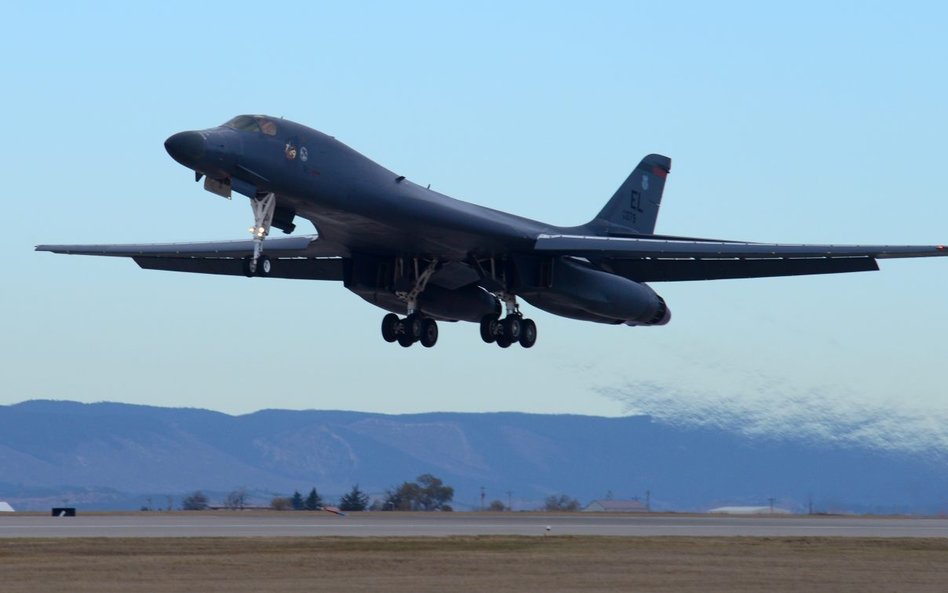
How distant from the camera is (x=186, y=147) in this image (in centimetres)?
3152

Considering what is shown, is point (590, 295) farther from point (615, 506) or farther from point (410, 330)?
point (615, 506)

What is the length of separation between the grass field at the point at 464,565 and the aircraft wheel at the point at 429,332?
1206 centimetres

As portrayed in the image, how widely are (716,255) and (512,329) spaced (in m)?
6.49

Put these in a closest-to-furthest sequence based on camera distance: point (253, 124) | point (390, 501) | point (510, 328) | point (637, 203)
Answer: point (253, 124), point (510, 328), point (637, 203), point (390, 501)

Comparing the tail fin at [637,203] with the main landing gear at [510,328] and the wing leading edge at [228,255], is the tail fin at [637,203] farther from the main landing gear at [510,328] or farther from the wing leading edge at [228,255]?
the wing leading edge at [228,255]

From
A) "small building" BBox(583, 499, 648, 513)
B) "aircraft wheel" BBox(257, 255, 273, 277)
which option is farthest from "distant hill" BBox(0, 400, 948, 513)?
"aircraft wheel" BBox(257, 255, 273, 277)

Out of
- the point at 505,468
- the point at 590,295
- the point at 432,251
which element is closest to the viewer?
the point at 432,251

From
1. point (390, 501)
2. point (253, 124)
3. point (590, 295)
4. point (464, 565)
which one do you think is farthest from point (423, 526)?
point (390, 501)

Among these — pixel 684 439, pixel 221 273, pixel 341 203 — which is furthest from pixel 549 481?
pixel 341 203

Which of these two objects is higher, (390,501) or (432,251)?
(432,251)

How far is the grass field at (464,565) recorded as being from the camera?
23406mm

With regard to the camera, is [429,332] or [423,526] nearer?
[423,526]

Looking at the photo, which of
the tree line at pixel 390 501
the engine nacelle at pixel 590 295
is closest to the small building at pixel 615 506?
the tree line at pixel 390 501

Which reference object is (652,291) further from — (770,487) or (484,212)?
(770,487)
